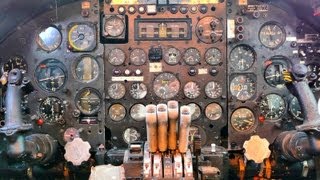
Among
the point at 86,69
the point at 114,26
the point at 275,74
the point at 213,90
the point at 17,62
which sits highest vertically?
the point at 114,26

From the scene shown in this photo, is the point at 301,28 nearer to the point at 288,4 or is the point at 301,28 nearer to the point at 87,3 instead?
the point at 288,4

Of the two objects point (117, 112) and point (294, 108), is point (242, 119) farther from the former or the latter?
point (117, 112)

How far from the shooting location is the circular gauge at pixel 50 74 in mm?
7145

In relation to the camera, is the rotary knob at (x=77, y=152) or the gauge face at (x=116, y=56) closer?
the rotary knob at (x=77, y=152)

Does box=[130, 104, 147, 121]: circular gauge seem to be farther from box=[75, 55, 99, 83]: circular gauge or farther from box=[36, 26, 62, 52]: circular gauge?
box=[36, 26, 62, 52]: circular gauge

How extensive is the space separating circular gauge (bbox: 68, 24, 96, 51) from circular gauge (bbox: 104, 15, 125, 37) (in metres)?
0.19

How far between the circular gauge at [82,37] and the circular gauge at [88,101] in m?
0.59

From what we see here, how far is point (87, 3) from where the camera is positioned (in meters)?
7.16

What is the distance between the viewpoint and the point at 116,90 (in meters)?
7.14

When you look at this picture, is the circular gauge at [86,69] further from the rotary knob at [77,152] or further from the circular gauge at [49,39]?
the rotary knob at [77,152]

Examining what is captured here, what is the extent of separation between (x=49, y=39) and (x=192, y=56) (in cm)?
200

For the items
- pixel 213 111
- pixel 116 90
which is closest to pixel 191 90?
pixel 213 111

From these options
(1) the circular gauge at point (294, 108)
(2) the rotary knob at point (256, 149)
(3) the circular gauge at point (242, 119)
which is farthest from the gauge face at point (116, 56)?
Answer: (1) the circular gauge at point (294, 108)

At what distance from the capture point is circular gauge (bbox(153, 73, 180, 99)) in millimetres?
7129
